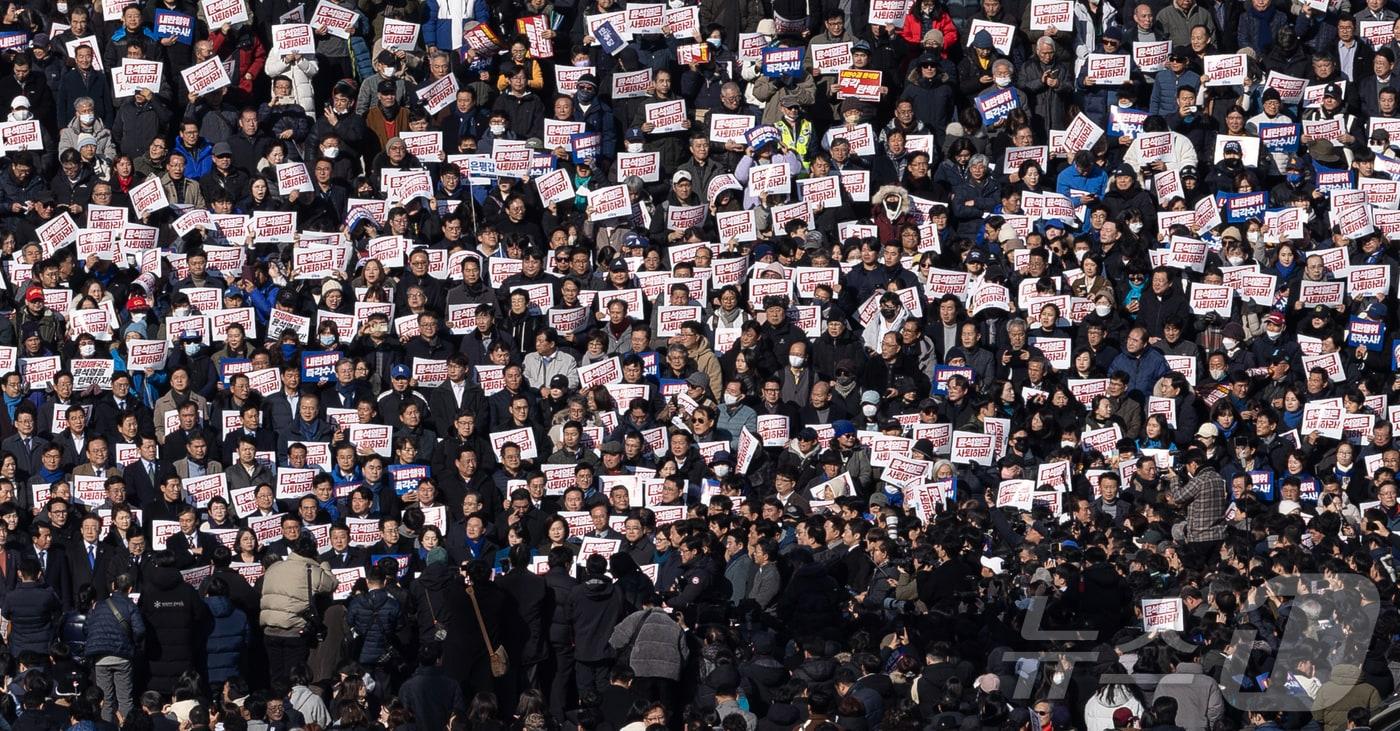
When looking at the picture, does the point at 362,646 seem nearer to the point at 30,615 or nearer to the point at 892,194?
the point at 30,615

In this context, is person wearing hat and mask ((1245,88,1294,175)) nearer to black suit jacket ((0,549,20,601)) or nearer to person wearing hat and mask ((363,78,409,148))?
person wearing hat and mask ((363,78,409,148))

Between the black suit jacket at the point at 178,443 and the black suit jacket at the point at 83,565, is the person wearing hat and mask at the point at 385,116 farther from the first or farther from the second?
the black suit jacket at the point at 83,565

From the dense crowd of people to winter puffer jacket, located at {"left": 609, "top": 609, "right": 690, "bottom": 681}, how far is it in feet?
0.10

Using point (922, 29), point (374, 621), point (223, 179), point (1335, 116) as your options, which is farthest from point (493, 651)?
point (1335, 116)

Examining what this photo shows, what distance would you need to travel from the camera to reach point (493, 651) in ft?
75.4

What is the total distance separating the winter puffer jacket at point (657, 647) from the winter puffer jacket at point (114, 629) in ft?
12.3

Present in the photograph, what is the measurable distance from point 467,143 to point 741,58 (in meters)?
3.12

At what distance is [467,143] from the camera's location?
2948cm

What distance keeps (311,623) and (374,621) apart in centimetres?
82

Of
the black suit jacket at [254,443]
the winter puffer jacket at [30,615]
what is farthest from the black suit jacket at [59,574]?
the black suit jacket at [254,443]

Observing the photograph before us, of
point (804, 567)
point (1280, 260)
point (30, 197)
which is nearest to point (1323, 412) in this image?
point (1280, 260)

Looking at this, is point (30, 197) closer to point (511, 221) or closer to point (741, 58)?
point (511, 221)

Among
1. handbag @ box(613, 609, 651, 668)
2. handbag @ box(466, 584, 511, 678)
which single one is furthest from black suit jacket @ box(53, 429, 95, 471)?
handbag @ box(613, 609, 651, 668)

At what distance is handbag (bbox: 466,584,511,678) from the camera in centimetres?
2291
